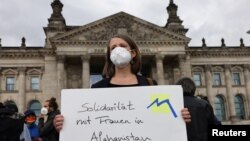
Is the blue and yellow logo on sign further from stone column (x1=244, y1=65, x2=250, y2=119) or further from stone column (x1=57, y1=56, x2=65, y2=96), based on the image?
stone column (x1=244, y1=65, x2=250, y2=119)

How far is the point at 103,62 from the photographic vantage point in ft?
145

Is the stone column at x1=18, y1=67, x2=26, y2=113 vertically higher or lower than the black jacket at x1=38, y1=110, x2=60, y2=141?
higher

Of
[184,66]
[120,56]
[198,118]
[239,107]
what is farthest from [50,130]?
[239,107]

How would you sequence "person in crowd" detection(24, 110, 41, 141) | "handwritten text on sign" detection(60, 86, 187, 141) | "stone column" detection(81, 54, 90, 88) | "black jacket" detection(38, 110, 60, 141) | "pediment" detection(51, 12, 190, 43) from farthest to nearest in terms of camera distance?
"pediment" detection(51, 12, 190, 43), "stone column" detection(81, 54, 90, 88), "person in crowd" detection(24, 110, 41, 141), "black jacket" detection(38, 110, 60, 141), "handwritten text on sign" detection(60, 86, 187, 141)

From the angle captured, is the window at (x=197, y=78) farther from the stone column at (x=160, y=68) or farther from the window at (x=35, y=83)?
the window at (x=35, y=83)

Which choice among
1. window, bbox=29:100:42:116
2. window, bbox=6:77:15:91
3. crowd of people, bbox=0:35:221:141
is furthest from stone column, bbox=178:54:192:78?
crowd of people, bbox=0:35:221:141

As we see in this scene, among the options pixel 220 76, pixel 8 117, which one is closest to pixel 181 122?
pixel 8 117

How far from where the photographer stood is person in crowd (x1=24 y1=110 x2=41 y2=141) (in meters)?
10.0

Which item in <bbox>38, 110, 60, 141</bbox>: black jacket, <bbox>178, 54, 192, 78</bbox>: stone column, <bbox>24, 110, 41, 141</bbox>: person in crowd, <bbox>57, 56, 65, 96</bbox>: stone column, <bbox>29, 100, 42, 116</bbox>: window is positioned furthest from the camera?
→ <bbox>29, 100, 42, 116</bbox>: window

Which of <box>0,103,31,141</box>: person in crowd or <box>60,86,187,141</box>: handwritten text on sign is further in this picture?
<box>0,103,31,141</box>: person in crowd

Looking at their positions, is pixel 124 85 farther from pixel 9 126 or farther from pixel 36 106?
pixel 36 106

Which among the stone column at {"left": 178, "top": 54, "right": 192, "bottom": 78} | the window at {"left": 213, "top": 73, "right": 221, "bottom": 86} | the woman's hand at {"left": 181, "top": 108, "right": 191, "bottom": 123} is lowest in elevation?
the woman's hand at {"left": 181, "top": 108, "right": 191, "bottom": 123}

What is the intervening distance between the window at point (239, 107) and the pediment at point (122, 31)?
11.0 meters

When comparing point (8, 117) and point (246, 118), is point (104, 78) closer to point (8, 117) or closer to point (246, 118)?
point (8, 117)
